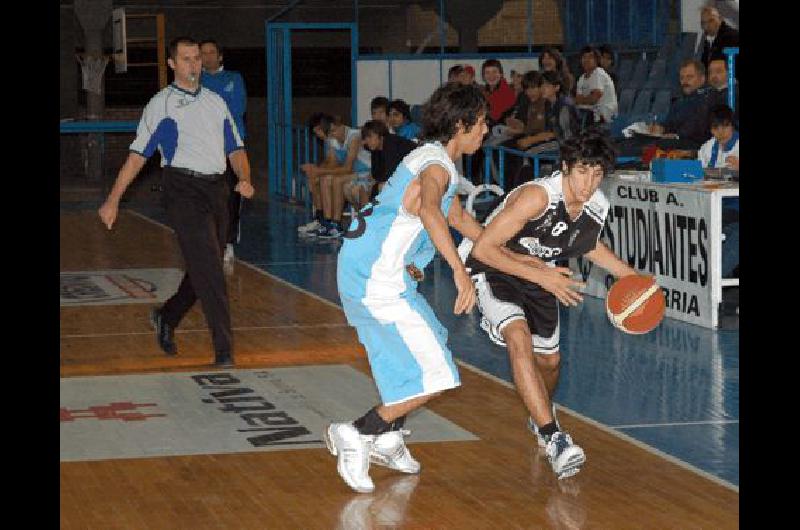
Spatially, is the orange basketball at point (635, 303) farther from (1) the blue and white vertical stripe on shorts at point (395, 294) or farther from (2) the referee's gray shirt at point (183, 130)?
(2) the referee's gray shirt at point (183, 130)

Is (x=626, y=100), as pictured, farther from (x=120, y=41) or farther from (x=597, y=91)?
(x=120, y=41)

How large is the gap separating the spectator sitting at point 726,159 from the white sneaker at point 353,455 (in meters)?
5.56

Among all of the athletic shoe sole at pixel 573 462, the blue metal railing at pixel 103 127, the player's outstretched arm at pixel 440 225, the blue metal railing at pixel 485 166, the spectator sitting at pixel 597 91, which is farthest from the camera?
the blue metal railing at pixel 103 127

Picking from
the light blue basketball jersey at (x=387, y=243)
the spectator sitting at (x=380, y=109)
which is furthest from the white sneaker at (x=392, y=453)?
the spectator sitting at (x=380, y=109)

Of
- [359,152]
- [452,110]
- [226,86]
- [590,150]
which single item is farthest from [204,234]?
[359,152]

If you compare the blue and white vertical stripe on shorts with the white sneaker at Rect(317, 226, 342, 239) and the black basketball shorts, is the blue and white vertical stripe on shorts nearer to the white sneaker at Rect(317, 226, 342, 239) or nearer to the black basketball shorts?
the black basketball shorts

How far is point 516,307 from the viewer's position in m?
7.38

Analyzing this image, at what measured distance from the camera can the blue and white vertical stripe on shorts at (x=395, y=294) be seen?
6.76 metres

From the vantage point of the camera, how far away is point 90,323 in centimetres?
1220

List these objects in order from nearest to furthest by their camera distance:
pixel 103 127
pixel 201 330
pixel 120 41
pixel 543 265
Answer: pixel 543 265
pixel 201 330
pixel 103 127
pixel 120 41

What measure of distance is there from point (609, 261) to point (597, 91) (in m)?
11.0

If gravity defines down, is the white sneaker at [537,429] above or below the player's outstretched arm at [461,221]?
below
